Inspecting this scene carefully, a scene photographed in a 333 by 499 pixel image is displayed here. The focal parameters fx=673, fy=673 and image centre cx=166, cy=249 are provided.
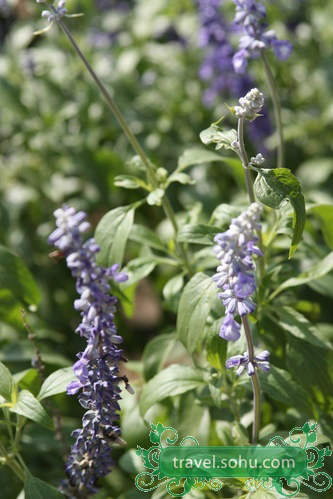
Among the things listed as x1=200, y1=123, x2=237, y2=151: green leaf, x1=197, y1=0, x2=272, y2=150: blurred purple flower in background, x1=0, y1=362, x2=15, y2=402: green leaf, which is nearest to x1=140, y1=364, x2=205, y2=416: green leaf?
x1=0, y1=362, x2=15, y2=402: green leaf

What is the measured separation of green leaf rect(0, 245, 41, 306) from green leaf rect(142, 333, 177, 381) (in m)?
0.54

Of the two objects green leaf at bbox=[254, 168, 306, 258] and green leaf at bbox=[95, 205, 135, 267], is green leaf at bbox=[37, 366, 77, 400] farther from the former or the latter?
green leaf at bbox=[254, 168, 306, 258]

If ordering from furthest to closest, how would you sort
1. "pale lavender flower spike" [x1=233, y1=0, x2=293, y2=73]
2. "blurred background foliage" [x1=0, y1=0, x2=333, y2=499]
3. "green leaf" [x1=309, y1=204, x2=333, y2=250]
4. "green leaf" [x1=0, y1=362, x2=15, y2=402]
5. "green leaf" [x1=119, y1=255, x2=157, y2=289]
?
"blurred background foliage" [x1=0, y1=0, x2=333, y2=499] < "green leaf" [x1=119, y1=255, x2=157, y2=289] < "green leaf" [x1=309, y1=204, x2=333, y2=250] < "pale lavender flower spike" [x1=233, y1=0, x2=293, y2=73] < "green leaf" [x1=0, y1=362, x2=15, y2=402]

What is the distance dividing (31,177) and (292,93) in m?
2.01

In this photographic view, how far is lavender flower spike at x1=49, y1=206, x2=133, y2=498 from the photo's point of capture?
1.64 m

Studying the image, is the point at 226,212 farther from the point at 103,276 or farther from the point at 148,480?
the point at 148,480

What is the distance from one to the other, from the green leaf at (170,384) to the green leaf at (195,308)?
0.16 meters

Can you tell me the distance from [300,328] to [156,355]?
0.65 metres

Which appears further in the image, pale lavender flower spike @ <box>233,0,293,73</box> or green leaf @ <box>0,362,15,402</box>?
pale lavender flower spike @ <box>233,0,293,73</box>

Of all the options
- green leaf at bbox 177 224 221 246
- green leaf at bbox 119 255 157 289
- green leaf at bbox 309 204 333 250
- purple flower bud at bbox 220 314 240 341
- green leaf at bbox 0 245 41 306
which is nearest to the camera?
purple flower bud at bbox 220 314 240 341

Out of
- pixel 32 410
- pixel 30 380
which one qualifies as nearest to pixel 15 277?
pixel 30 380

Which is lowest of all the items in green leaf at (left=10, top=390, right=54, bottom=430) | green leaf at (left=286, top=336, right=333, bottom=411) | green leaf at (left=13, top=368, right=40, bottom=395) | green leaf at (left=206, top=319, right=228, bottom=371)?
green leaf at (left=286, top=336, right=333, bottom=411)

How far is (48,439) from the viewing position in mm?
2945

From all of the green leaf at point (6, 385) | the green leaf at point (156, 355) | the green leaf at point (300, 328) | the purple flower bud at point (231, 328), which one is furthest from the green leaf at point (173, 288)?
the purple flower bud at point (231, 328)
